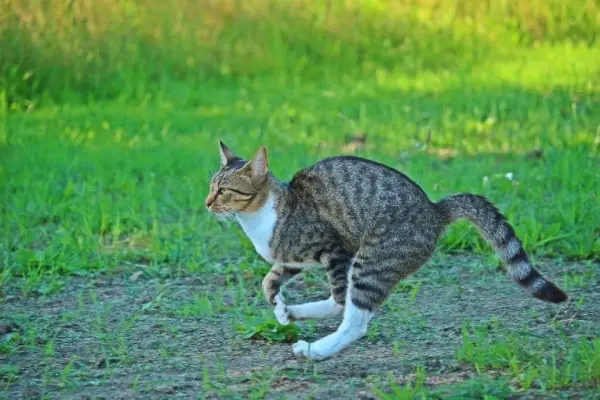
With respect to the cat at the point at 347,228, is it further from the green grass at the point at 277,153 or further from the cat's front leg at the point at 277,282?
the green grass at the point at 277,153

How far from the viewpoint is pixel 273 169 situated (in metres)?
8.85

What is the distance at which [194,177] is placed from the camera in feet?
29.0

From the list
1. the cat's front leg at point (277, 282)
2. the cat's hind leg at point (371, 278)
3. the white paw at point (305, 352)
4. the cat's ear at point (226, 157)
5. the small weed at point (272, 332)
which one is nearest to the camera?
the white paw at point (305, 352)

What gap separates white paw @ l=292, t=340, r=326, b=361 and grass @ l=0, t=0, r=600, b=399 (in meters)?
0.06

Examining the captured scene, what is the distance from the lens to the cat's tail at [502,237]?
16.5 feet

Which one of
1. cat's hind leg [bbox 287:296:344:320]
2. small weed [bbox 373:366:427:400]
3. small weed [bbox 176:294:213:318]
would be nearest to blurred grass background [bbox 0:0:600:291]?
small weed [bbox 176:294:213:318]

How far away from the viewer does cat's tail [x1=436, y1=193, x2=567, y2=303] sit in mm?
5035

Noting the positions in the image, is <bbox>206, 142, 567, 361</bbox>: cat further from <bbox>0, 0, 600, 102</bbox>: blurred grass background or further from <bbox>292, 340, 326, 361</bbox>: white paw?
<bbox>0, 0, 600, 102</bbox>: blurred grass background

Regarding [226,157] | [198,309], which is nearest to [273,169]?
[226,157]

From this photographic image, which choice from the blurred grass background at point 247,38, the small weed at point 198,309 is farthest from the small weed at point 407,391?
the blurred grass background at point 247,38

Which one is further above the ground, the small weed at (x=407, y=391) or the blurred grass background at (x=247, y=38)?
the blurred grass background at (x=247, y=38)

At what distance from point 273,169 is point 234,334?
3348 mm

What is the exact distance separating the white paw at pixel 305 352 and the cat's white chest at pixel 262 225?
807 mm

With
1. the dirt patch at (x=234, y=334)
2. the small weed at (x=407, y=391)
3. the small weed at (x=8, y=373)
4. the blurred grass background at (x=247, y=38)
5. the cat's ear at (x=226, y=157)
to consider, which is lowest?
the small weed at (x=8, y=373)
